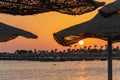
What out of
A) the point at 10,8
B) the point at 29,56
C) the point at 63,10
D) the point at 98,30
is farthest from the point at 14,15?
the point at 29,56

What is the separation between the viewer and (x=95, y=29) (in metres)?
10.8

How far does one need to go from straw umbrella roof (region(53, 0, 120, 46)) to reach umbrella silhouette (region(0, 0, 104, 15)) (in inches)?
12.9

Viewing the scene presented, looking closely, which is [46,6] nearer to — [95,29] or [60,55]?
[95,29]

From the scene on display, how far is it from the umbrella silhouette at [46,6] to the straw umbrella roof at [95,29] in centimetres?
33

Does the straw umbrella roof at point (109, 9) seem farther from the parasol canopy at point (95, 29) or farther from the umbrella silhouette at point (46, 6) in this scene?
the parasol canopy at point (95, 29)

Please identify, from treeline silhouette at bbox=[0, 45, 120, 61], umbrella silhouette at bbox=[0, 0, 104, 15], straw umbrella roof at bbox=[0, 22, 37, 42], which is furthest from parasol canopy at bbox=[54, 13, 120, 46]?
treeline silhouette at bbox=[0, 45, 120, 61]

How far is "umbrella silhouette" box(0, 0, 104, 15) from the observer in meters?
Result: 10.6

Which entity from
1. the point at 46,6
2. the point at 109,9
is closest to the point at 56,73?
the point at 46,6

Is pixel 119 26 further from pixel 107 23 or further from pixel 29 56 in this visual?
pixel 29 56

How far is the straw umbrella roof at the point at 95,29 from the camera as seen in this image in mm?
10633

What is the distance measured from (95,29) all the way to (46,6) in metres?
1.05

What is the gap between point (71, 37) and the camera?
11.7 m

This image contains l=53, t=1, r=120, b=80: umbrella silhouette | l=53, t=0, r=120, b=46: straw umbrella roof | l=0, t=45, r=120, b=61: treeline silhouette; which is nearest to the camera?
l=53, t=1, r=120, b=80: umbrella silhouette

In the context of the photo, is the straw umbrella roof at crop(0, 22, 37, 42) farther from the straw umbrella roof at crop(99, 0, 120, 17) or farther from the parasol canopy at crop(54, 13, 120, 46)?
the straw umbrella roof at crop(99, 0, 120, 17)
